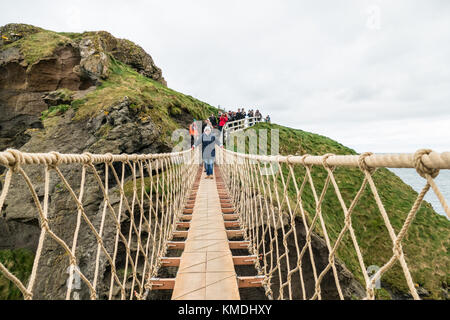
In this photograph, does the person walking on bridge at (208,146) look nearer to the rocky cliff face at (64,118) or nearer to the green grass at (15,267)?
the rocky cliff face at (64,118)

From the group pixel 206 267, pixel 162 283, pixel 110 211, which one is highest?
pixel 110 211

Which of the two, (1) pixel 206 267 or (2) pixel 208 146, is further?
(2) pixel 208 146

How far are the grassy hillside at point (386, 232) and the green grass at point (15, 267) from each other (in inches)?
381

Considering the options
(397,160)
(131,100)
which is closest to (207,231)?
(397,160)

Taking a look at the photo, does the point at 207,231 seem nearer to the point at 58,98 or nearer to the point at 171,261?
the point at 171,261

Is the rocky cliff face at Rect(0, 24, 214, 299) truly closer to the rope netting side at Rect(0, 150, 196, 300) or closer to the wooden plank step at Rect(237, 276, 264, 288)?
the rope netting side at Rect(0, 150, 196, 300)

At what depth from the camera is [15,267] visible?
7.82 m

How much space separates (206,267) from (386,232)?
942 cm

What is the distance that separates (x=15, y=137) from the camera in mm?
10773

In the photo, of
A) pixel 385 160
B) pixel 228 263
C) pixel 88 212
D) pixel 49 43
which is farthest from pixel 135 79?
pixel 385 160

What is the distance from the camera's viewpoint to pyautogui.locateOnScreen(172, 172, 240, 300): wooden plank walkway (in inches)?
70.7

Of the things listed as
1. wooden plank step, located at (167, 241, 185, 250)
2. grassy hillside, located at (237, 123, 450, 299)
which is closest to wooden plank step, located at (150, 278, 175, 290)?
wooden plank step, located at (167, 241, 185, 250)

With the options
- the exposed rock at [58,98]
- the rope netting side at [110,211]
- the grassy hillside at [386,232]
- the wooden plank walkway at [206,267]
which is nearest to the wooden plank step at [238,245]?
the wooden plank walkway at [206,267]

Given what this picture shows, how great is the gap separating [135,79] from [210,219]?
1137 cm
